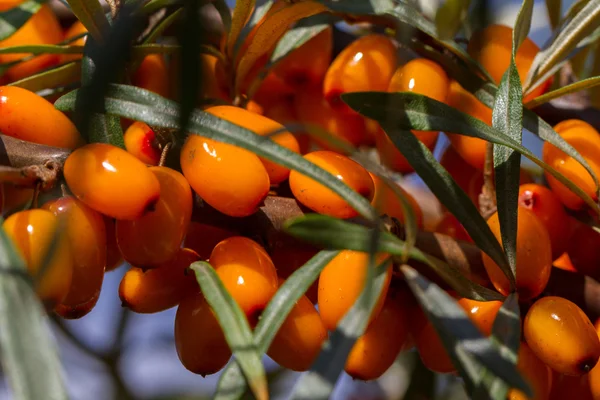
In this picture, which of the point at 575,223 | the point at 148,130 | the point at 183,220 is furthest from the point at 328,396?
the point at 575,223

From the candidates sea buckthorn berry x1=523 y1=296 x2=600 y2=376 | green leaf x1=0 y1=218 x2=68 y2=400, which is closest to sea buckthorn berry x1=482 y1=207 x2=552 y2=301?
sea buckthorn berry x1=523 y1=296 x2=600 y2=376

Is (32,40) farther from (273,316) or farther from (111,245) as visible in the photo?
(273,316)

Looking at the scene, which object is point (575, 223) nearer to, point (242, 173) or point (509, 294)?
point (509, 294)

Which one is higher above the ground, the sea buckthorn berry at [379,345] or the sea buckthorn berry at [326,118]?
the sea buckthorn berry at [326,118]

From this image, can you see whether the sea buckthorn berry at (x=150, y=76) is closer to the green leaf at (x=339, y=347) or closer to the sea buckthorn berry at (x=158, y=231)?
the sea buckthorn berry at (x=158, y=231)

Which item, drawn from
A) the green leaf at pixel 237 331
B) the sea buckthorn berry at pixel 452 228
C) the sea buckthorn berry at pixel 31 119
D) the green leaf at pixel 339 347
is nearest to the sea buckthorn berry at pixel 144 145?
the sea buckthorn berry at pixel 31 119

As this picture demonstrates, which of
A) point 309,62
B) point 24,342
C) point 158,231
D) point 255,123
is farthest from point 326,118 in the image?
point 24,342
